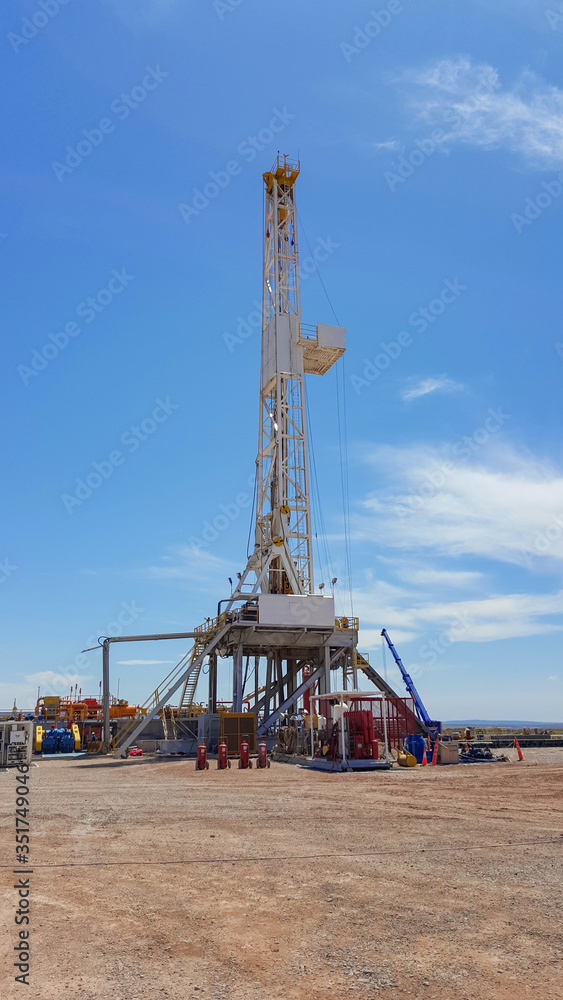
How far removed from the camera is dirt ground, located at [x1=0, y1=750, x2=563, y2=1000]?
502cm

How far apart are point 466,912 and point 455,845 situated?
3235mm

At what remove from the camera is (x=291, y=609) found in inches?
1213

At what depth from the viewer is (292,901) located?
679cm

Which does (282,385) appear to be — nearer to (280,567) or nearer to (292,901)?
(280,567)

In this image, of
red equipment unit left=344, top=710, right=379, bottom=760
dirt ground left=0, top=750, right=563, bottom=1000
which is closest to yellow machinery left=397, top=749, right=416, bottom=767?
red equipment unit left=344, top=710, right=379, bottom=760

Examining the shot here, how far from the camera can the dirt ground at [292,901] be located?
5016mm

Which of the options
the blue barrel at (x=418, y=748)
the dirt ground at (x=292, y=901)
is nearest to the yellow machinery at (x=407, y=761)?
the blue barrel at (x=418, y=748)

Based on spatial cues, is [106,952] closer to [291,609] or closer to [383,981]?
[383,981]

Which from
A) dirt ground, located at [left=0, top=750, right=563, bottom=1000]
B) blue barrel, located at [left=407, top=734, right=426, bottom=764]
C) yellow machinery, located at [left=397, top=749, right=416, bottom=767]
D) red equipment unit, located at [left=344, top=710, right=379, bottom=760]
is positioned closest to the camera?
dirt ground, located at [left=0, top=750, right=563, bottom=1000]

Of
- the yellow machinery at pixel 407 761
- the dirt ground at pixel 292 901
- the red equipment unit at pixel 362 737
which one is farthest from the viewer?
the yellow machinery at pixel 407 761

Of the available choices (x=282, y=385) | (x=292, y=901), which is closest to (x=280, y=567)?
(x=282, y=385)

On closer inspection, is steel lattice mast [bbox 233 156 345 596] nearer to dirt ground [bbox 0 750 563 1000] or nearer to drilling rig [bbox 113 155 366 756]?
drilling rig [bbox 113 155 366 756]

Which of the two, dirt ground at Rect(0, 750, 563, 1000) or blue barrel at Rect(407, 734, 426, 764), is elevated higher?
dirt ground at Rect(0, 750, 563, 1000)

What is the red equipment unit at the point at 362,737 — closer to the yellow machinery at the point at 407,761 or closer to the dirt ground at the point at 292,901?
the yellow machinery at the point at 407,761
